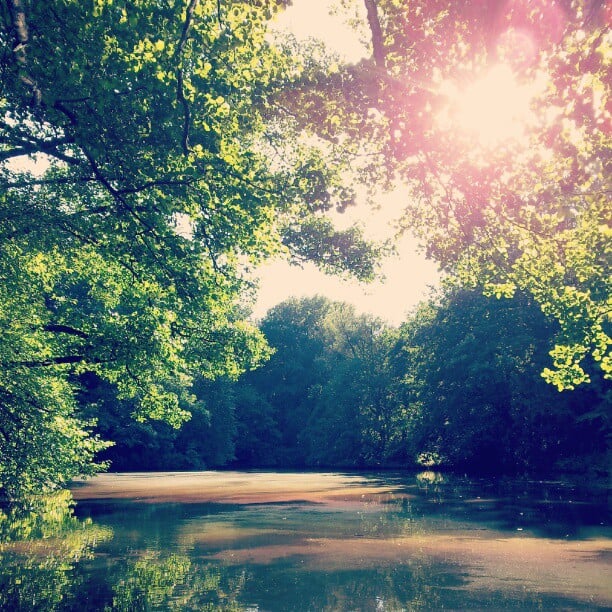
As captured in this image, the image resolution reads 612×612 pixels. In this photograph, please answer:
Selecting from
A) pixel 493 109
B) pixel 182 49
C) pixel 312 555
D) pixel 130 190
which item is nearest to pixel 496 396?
pixel 312 555

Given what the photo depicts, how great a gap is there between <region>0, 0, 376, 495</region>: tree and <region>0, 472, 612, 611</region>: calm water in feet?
11.5

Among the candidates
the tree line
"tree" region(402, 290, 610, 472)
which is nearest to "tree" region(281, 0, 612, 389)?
the tree line

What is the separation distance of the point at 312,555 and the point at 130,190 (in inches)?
306

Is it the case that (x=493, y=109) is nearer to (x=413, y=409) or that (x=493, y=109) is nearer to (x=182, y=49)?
(x=182, y=49)

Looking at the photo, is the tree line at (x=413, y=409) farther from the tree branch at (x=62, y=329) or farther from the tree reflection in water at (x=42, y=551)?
the tree branch at (x=62, y=329)

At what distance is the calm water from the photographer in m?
9.60

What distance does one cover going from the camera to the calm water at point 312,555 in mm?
9602

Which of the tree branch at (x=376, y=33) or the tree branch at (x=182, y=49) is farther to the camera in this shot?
the tree branch at (x=376, y=33)

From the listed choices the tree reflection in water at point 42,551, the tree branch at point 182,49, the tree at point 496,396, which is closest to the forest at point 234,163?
the tree branch at point 182,49

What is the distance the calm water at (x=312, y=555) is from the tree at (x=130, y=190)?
350 cm

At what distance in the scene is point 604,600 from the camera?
9406 millimetres

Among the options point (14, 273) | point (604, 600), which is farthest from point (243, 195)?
point (604, 600)

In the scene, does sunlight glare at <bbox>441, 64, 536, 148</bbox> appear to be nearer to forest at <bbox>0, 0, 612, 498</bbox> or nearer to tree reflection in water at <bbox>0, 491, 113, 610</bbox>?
forest at <bbox>0, 0, 612, 498</bbox>

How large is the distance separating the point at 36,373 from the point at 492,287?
11.8 m
